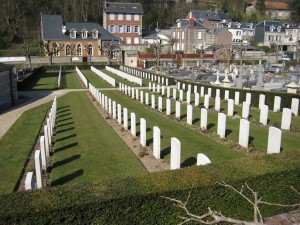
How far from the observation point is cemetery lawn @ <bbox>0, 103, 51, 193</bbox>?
9793mm

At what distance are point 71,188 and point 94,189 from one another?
0.41 meters

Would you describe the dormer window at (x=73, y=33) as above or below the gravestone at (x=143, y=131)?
above

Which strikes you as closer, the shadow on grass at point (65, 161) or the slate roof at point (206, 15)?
the shadow on grass at point (65, 161)

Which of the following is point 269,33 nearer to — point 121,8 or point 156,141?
point 121,8

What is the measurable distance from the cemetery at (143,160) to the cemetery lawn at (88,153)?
33 millimetres

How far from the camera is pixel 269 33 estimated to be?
265 ft

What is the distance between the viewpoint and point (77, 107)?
856 inches

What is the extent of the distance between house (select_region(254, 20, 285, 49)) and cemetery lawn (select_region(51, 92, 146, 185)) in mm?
71877

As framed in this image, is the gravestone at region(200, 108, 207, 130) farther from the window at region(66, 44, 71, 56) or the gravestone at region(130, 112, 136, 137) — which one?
the window at region(66, 44, 71, 56)

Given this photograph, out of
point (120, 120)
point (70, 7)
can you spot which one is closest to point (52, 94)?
point (120, 120)

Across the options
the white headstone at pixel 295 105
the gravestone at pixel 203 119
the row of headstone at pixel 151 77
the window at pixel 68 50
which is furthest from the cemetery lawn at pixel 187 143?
the window at pixel 68 50

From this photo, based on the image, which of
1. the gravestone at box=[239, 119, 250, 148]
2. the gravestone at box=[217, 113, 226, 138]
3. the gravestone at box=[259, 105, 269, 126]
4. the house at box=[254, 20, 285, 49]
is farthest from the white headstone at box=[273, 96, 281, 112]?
the house at box=[254, 20, 285, 49]

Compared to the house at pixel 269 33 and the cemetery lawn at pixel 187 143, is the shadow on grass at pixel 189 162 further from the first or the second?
the house at pixel 269 33

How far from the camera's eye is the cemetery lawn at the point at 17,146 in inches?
386
